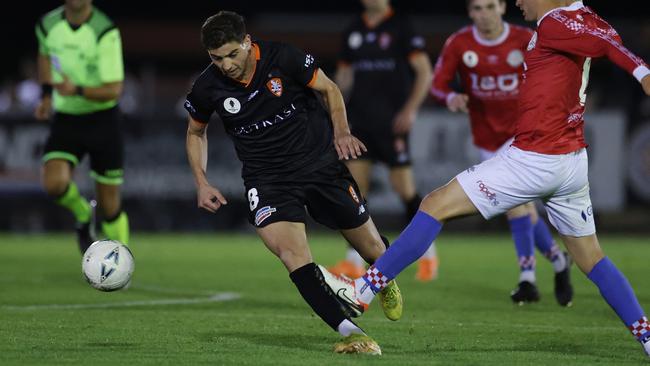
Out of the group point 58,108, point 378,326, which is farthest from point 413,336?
point 58,108

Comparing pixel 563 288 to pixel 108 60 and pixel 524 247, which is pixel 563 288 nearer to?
pixel 524 247

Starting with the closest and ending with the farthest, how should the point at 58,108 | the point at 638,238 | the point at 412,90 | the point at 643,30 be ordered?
the point at 58,108 < the point at 412,90 < the point at 638,238 < the point at 643,30

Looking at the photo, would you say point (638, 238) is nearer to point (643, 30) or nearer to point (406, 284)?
point (406, 284)

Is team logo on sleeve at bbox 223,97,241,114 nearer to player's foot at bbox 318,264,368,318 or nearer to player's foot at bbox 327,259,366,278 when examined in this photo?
player's foot at bbox 318,264,368,318

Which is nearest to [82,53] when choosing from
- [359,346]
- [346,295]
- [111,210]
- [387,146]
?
[111,210]

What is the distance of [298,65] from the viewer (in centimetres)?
688

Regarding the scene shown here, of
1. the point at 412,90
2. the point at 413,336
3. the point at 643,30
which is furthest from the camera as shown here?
the point at 643,30

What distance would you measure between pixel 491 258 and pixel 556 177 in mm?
7591

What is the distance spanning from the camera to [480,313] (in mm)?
8539

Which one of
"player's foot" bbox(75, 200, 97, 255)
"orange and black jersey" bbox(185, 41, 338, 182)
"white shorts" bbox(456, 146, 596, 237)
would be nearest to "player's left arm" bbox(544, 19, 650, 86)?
"white shorts" bbox(456, 146, 596, 237)

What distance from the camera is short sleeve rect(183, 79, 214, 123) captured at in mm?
6879

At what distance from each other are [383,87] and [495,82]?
2.40 meters

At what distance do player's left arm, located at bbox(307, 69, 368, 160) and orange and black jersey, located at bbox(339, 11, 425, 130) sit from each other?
15.8ft

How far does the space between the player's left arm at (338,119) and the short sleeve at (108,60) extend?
3.90m
